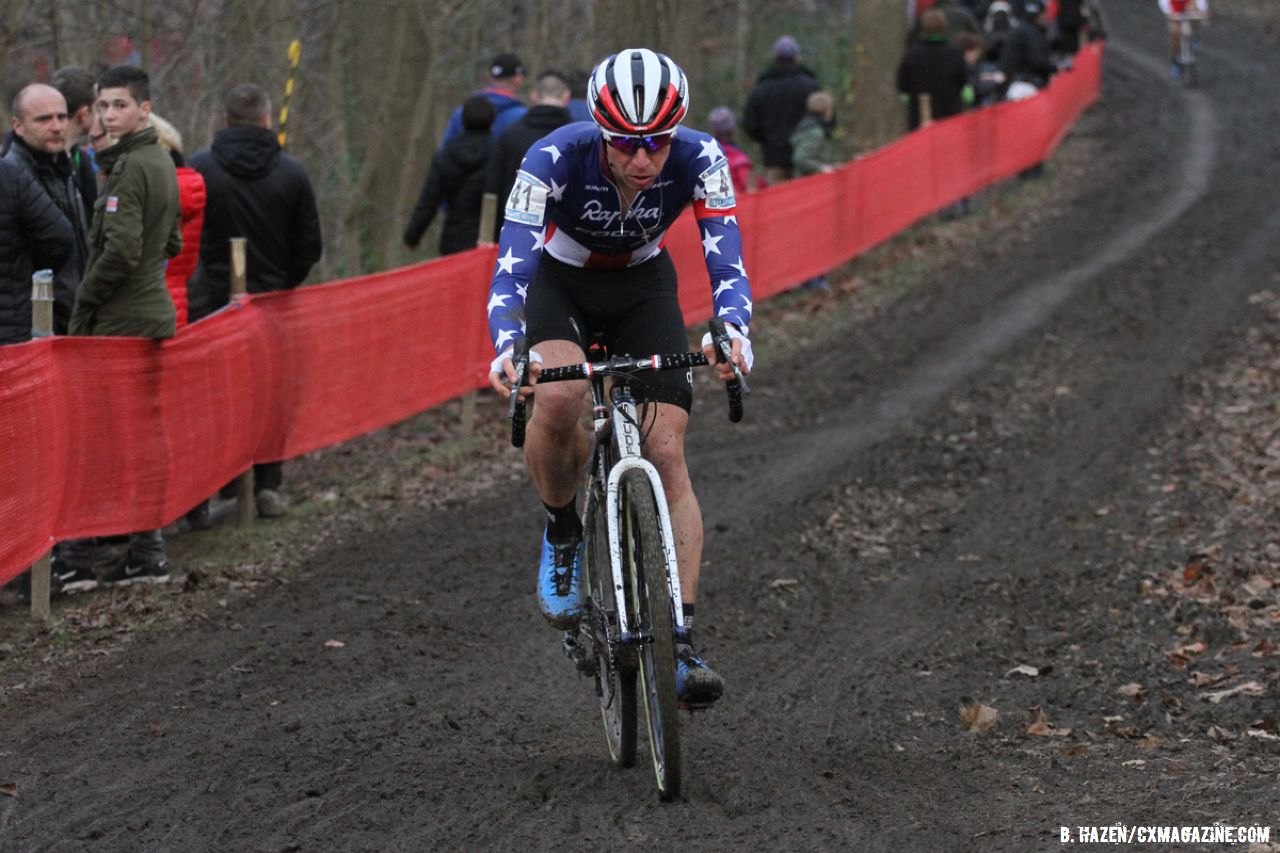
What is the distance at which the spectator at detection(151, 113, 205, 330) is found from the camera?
9.02 meters

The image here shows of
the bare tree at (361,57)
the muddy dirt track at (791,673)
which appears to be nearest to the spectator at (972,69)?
the bare tree at (361,57)

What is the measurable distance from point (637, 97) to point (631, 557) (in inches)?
60.9

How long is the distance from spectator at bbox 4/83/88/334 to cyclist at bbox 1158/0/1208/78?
25558mm

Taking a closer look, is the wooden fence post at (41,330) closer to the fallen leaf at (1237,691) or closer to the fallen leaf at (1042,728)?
the fallen leaf at (1042,728)

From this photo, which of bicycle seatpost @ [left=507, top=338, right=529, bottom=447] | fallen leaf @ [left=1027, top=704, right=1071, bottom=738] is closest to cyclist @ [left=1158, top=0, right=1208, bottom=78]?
fallen leaf @ [left=1027, top=704, right=1071, bottom=738]

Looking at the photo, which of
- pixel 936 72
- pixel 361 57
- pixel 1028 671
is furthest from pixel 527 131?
pixel 936 72

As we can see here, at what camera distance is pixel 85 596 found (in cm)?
835

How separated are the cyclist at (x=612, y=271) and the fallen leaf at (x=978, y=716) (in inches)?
64.8

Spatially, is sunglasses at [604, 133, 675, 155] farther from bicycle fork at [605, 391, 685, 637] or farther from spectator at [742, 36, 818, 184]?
spectator at [742, 36, 818, 184]

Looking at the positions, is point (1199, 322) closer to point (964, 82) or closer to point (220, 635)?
point (964, 82)

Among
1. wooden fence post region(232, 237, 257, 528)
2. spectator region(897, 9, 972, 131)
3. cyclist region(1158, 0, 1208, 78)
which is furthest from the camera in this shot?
cyclist region(1158, 0, 1208, 78)

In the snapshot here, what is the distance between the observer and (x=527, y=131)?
11.6 m

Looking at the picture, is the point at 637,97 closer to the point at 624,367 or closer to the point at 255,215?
the point at 624,367

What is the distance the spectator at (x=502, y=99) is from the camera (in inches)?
493
